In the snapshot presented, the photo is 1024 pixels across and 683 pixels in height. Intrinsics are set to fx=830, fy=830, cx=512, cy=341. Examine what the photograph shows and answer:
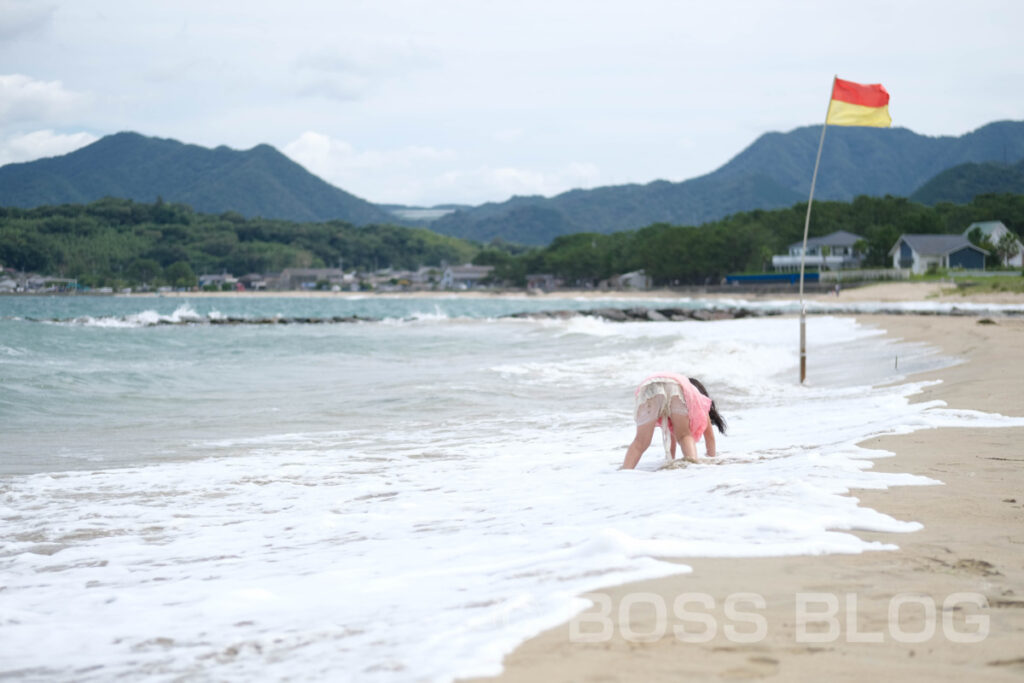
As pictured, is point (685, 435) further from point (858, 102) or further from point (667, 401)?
point (858, 102)

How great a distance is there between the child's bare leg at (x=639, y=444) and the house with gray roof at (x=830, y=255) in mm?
110667

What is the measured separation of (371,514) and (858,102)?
14.8m

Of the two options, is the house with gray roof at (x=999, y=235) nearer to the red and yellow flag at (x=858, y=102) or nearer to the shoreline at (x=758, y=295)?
the shoreline at (x=758, y=295)

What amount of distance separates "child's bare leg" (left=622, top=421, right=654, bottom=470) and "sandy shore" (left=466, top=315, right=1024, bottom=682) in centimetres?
239

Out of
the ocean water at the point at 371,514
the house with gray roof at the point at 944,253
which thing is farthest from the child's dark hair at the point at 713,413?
the house with gray roof at the point at 944,253

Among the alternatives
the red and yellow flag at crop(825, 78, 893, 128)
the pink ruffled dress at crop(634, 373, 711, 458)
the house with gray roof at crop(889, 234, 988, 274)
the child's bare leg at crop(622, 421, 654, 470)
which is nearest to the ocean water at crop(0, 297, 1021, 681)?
the child's bare leg at crop(622, 421, 654, 470)

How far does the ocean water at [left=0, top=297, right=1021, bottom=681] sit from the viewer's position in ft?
→ 11.6

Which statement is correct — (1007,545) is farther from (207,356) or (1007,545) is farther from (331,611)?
(207,356)

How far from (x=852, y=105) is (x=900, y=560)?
15141 mm

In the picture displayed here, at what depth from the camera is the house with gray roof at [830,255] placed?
111 m

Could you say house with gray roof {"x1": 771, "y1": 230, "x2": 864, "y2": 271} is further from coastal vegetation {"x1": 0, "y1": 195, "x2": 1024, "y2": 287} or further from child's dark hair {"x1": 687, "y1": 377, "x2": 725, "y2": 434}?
child's dark hair {"x1": 687, "y1": 377, "x2": 725, "y2": 434}

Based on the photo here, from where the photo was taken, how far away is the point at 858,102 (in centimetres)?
1697

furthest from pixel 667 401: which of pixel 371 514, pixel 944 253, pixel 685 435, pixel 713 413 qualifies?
pixel 944 253

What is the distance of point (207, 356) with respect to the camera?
28391 millimetres
